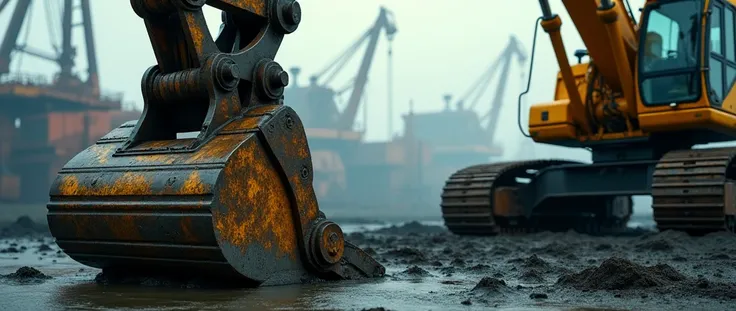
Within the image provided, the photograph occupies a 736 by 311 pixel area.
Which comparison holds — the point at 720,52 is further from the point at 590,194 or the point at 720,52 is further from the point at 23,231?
the point at 23,231

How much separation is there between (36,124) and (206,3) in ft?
A: 129

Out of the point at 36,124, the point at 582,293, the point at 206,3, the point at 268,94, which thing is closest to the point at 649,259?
the point at 582,293

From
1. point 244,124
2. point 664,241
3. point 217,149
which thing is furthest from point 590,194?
point 217,149

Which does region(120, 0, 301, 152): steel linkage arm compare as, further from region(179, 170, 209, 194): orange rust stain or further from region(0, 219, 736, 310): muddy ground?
region(0, 219, 736, 310): muddy ground

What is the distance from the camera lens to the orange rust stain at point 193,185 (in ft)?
13.8

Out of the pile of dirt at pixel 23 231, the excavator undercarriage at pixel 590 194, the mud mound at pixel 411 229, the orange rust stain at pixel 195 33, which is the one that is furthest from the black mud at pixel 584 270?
the pile of dirt at pixel 23 231

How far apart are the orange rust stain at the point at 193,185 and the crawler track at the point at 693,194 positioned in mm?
5609

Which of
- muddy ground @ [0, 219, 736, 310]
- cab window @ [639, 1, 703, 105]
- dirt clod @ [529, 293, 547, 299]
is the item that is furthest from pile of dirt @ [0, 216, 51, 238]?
dirt clod @ [529, 293, 547, 299]

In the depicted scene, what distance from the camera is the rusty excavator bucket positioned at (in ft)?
14.1

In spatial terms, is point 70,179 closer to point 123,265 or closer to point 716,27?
point 123,265

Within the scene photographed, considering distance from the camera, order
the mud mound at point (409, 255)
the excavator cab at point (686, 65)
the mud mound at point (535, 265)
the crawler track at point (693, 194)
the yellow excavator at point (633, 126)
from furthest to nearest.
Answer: the excavator cab at point (686, 65) < the yellow excavator at point (633, 126) < the crawler track at point (693, 194) < the mud mound at point (409, 255) < the mud mound at point (535, 265)

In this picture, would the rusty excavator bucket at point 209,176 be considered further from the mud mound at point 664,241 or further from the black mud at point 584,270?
the mud mound at point 664,241

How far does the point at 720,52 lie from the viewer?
Result: 925cm

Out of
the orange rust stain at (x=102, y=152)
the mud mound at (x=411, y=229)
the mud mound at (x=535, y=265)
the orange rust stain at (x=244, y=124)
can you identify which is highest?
the orange rust stain at (x=244, y=124)
